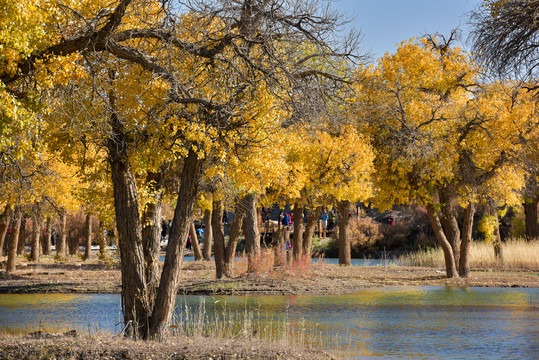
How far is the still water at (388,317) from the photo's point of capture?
11.1m

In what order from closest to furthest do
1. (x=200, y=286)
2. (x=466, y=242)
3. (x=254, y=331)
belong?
(x=254, y=331)
(x=200, y=286)
(x=466, y=242)

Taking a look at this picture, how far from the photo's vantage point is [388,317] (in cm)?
1499

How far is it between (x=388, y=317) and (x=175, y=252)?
22.4 feet

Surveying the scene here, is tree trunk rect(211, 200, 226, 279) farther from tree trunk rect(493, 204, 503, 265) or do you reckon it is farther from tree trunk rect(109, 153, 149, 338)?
tree trunk rect(493, 204, 503, 265)

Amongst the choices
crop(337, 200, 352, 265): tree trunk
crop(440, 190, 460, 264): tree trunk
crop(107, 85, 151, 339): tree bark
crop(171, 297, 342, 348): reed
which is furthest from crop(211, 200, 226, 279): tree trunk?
crop(107, 85, 151, 339): tree bark

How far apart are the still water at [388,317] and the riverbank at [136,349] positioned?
5.51 ft

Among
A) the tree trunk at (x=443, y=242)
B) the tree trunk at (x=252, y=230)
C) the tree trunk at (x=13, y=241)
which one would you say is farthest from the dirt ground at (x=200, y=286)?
the tree trunk at (x=252, y=230)

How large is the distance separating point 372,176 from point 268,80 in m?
15.3

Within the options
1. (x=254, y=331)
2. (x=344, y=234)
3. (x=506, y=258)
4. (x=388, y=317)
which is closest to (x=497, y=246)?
(x=506, y=258)

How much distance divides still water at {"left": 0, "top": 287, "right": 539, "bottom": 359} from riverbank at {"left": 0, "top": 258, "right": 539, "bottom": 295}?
105 cm

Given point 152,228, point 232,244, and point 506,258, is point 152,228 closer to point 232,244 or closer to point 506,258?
point 232,244

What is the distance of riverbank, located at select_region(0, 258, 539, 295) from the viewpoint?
66.8 ft

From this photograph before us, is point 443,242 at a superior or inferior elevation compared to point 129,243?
superior

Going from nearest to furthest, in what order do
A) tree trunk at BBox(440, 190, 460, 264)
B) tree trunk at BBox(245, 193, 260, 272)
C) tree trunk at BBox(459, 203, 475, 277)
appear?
tree trunk at BBox(245, 193, 260, 272) < tree trunk at BBox(440, 190, 460, 264) < tree trunk at BBox(459, 203, 475, 277)
